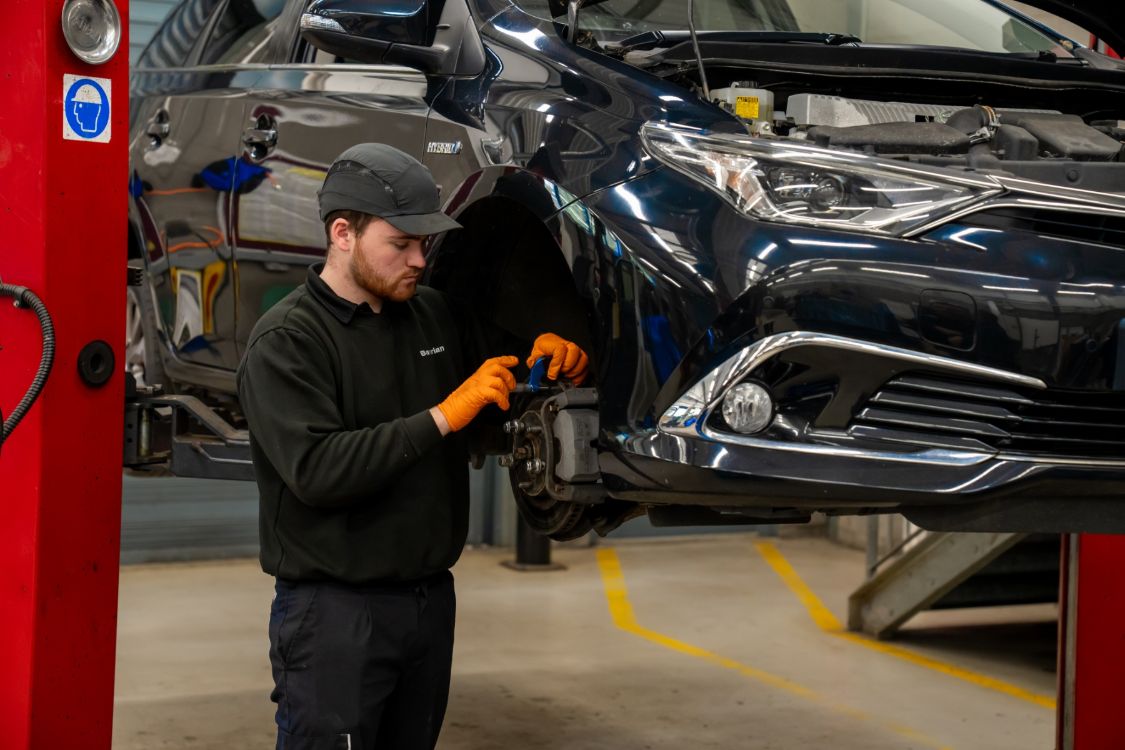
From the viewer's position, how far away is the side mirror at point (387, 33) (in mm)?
2859

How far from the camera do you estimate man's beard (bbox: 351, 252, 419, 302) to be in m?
2.55

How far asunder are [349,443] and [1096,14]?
216cm

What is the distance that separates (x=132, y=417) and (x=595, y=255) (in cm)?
118

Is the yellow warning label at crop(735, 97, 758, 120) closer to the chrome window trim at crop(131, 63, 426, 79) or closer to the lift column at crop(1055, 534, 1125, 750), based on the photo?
the chrome window trim at crop(131, 63, 426, 79)

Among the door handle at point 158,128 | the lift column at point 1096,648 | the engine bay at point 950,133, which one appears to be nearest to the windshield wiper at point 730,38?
the engine bay at point 950,133

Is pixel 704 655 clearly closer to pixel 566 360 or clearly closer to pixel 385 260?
pixel 566 360

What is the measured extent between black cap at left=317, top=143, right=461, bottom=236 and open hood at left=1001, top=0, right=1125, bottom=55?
5.43 feet

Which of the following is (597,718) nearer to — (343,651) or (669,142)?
(343,651)

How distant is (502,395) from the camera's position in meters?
2.49

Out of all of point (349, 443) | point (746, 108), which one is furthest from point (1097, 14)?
point (349, 443)

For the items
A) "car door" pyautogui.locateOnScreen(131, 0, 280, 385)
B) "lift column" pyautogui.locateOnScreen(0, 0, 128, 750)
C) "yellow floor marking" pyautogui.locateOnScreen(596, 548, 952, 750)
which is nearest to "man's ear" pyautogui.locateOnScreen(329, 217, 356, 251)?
"lift column" pyautogui.locateOnScreen(0, 0, 128, 750)

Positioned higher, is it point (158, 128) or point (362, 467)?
point (158, 128)

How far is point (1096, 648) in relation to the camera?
12.3 feet

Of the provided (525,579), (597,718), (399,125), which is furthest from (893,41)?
(525,579)
